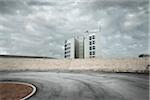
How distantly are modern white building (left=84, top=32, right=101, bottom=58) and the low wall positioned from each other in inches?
1485

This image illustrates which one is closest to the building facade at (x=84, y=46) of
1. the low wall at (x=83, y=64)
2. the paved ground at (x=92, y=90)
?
the low wall at (x=83, y=64)

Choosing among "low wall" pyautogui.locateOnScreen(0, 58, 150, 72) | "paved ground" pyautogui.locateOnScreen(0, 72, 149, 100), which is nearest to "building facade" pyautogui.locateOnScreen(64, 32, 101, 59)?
"low wall" pyautogui.locateOnScreen(0, 58, 150, 72)

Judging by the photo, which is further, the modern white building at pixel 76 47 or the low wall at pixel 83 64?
the modern white building at pixel 76 47

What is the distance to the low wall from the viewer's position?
30.1m

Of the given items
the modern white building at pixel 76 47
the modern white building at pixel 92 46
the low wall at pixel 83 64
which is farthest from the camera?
the modern white building at pixel 76 47

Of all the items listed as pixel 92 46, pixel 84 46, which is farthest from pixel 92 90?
pixel 84 46

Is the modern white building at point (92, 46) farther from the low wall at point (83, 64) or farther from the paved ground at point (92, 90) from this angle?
the paved ground at point (92, 90)

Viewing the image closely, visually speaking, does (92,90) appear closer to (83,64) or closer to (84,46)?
(83,64)

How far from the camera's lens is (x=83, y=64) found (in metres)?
36.9

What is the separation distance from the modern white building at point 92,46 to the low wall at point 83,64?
37.7m

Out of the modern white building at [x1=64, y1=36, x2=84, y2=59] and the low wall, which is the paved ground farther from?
the modern white building at [x1=64, y1=36, x2=84, y2=59]

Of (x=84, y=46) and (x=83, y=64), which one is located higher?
(x=84, y=46)

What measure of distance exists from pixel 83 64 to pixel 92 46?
42.5 m

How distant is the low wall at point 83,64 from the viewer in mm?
30094
